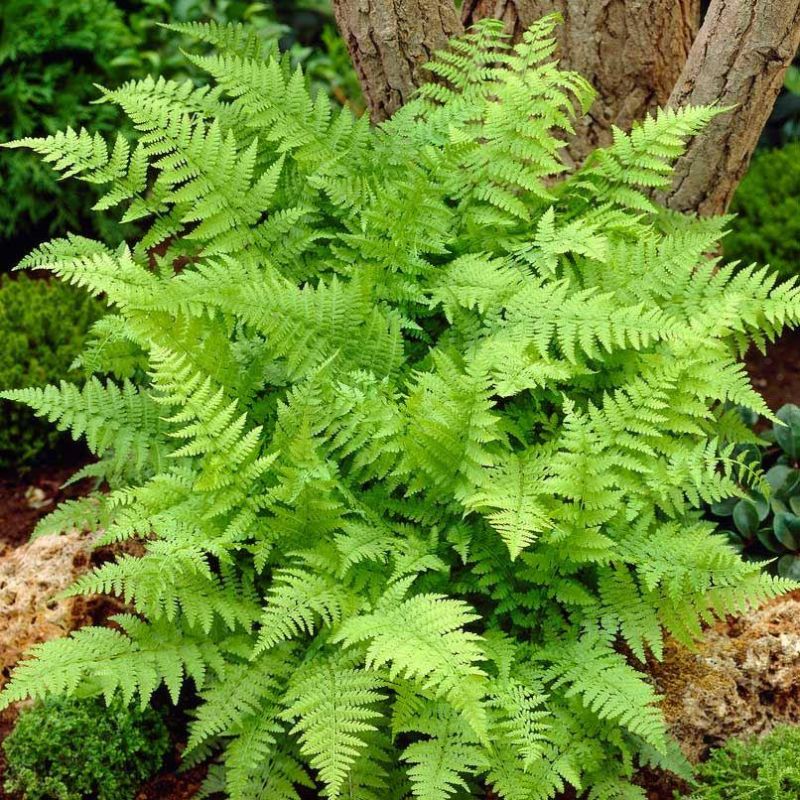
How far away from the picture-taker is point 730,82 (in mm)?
3812

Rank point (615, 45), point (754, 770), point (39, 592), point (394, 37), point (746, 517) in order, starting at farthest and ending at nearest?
point (615, 45), point (394, 37), point (746, 517), point (39, 592), point (754, 770)

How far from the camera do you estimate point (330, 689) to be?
282 cm

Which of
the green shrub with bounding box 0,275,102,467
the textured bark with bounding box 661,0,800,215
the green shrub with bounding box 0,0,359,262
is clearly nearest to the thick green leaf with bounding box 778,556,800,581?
the textured bark with bounding box 661,0,800,215

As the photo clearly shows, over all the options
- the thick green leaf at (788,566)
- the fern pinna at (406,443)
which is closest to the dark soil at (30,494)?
the fern pinna at (406,443)

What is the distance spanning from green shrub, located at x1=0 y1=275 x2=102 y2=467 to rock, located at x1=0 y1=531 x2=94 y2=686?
78 cm

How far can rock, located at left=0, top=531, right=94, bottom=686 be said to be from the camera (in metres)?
3.50

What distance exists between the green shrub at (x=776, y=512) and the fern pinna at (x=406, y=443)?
0.33m

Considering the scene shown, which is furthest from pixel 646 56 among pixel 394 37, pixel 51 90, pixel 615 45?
pixel 51 90

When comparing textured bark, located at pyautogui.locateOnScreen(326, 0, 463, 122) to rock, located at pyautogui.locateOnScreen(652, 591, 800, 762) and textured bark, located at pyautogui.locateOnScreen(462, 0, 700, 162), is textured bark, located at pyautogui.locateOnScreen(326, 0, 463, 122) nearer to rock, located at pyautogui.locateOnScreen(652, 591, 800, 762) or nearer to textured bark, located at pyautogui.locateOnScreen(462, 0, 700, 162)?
textured bark, located at pyautogui.locateOnScreen(462, 0, 700, 162)

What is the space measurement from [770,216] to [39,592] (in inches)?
159

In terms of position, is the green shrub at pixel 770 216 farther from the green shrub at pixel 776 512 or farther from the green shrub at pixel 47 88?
the green shrub at pixel 47 88

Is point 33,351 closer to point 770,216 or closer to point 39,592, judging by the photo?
point 39,592

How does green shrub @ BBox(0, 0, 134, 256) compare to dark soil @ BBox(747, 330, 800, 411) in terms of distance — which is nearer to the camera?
dark soil @ BBox(747, 330, 800, 411)

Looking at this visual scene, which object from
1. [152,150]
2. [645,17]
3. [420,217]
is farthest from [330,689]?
[645,17]
